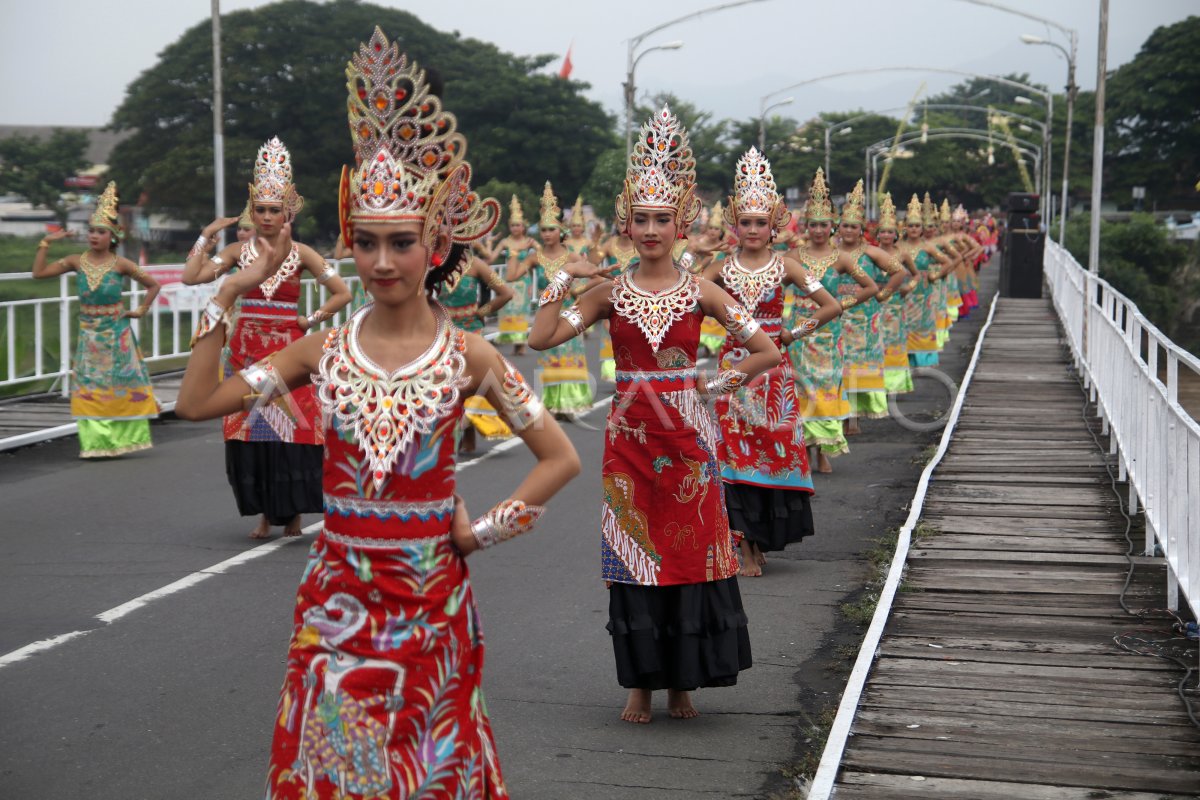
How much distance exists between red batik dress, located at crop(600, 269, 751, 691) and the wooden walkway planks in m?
0.67

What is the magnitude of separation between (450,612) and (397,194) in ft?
3.49

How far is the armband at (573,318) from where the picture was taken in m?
6.02

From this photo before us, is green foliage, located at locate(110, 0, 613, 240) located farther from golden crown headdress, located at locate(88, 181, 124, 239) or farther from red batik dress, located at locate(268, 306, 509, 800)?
red batik dress, located at locate(268, 306, 509, 800)

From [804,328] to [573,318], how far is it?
9.09ft

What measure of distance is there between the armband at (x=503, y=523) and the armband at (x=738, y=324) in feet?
8.43

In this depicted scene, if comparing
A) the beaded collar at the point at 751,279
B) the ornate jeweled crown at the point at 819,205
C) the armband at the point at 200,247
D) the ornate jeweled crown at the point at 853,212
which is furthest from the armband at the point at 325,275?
the ornate jeweled crown at the point at 853,212

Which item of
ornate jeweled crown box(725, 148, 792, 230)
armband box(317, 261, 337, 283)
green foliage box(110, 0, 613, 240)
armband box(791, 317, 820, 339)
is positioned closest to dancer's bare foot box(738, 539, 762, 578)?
armband box(791, 317, 820, 339)

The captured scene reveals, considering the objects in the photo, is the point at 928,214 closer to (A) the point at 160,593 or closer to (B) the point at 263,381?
(A) the point at 160,593

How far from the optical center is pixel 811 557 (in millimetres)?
9312

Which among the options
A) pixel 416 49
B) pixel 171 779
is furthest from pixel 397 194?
pixel 416 49

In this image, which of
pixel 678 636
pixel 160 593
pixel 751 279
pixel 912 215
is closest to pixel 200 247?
pixel 160 593

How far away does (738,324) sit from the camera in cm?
621

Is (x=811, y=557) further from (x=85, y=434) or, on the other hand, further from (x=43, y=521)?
(x=85, y=434)

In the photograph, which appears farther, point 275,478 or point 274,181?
point 275,478
